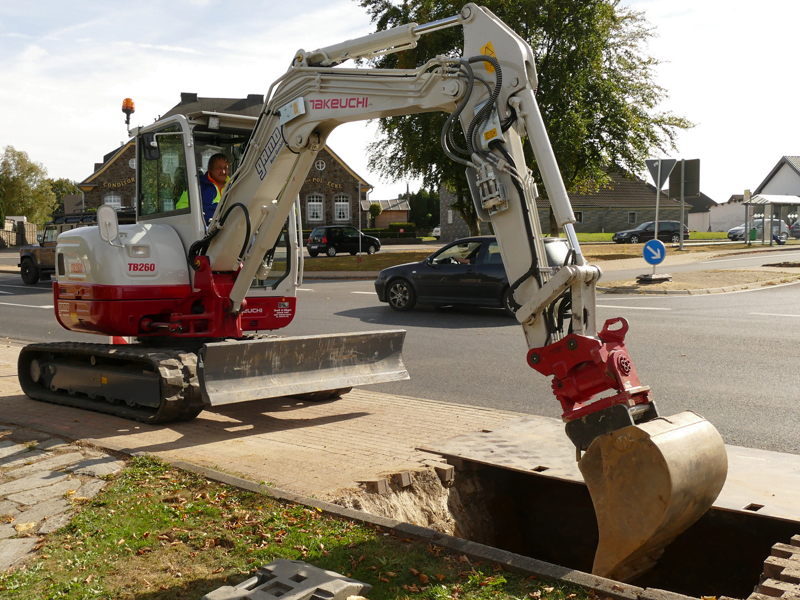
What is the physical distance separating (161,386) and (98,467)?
1287mm

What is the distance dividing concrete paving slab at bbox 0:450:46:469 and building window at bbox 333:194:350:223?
191ft

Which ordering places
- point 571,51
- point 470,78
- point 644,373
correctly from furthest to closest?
point 571,51
point 644,373
point 470,78

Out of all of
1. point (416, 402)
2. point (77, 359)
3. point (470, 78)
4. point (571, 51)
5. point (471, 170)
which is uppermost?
point (571, 51)

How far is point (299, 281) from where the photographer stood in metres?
8.57

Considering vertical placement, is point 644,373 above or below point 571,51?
below

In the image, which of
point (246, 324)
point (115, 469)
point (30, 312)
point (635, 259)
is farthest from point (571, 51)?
point (115, 469)

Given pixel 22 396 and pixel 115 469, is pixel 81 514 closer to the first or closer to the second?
pixel 115 469

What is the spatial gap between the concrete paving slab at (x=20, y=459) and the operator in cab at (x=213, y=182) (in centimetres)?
299

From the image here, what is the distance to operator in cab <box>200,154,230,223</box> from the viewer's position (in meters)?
8.00

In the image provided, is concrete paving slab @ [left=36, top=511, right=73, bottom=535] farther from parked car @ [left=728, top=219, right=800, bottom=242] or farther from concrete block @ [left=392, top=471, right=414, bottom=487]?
parked car @ [left=728, top=219, right=800, bottom=242]

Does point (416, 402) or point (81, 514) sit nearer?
point (81, 514)

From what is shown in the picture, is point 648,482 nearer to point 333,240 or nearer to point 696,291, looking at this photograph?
point 696,291

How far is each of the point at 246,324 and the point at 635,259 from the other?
25434mm

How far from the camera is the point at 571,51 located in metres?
29.5
